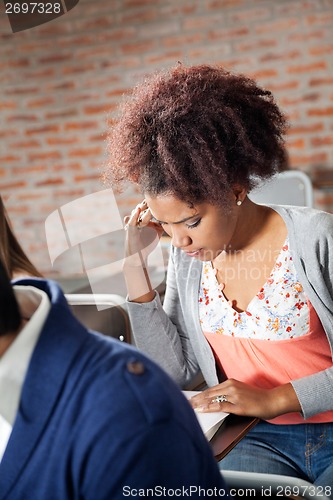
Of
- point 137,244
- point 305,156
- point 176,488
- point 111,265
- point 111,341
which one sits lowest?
point 111,265

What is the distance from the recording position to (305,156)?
380 centimetres

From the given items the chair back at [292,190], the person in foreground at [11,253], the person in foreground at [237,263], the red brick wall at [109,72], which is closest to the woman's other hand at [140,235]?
the person in foreground at [237,263]

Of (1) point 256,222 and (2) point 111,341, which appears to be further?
(1) point 256,222

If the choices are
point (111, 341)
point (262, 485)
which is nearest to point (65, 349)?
point (111, 341)

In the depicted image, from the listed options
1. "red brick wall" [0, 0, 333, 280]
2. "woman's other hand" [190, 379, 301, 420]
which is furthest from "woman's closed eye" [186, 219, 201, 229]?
"red brick wall" [0, 0, 333, 280]

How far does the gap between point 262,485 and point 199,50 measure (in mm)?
3279

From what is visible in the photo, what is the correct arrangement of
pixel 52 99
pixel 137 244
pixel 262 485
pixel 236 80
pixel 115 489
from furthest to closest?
pixel 52 99 < pixel 137 244 < pixel 236 80 < pixel 262 485 < pixel 115 489

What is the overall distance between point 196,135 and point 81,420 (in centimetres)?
92

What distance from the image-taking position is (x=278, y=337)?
1.55m

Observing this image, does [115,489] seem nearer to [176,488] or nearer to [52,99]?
[176,488]

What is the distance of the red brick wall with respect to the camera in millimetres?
3713

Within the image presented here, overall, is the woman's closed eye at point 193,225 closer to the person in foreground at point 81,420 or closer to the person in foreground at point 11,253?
the person in foreground at point 11,253

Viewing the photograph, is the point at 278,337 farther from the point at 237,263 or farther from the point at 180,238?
the point at 180,238

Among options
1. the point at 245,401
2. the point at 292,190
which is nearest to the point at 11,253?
the point at 245,401
